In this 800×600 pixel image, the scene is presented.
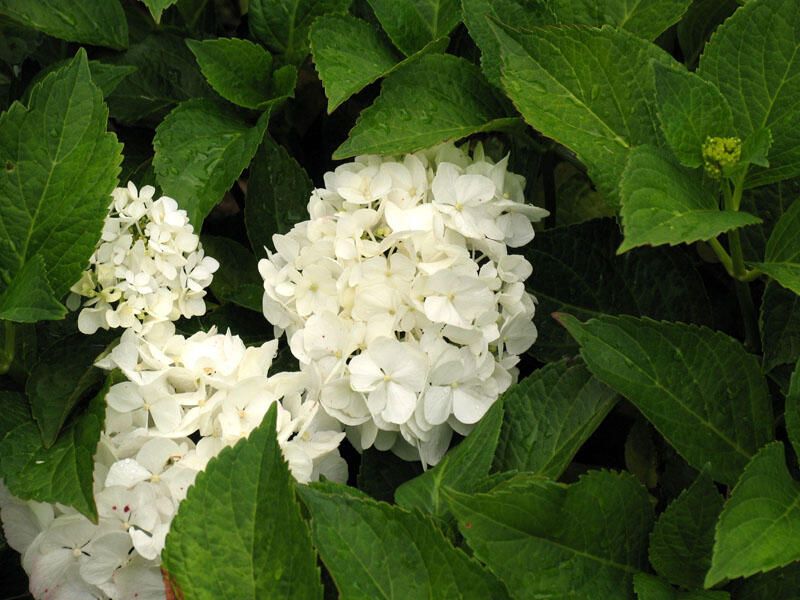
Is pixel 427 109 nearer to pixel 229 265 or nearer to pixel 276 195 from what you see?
pixel 276 195

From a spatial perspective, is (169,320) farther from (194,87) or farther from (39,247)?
(194,87)

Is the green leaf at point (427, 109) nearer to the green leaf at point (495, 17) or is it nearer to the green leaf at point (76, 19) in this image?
the green leaf at point (495, 17)

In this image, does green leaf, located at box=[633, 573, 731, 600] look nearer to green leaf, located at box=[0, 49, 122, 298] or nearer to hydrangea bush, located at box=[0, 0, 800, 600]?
hydrangea bush, located at box=[0, 0, 800, 600]

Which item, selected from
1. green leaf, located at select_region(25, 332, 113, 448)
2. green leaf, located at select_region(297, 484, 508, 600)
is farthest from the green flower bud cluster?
green leaf, located at select_region(25, 332, 113, 448)

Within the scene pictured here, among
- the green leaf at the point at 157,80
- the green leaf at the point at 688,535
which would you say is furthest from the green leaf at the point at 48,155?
the green leaf at the point at 688,535

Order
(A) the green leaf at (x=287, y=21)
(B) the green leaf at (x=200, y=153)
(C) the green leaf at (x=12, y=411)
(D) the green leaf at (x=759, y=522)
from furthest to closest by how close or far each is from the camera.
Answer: (A) the green leaf at (x=287, y=21) < (B) the green leaf at (x=200, y=153) < (C) the green leaf at (x=12, y=411) < (D) the green leaf at (x=759, y=522)

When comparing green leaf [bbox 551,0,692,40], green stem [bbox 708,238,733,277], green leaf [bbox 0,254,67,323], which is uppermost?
green leaf [bbox 551,0,692,40]

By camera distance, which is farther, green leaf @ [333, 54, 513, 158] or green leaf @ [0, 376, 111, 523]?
green leaf @ [333, 54, 513, 158]

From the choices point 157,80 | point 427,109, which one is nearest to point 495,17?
point 427,109
